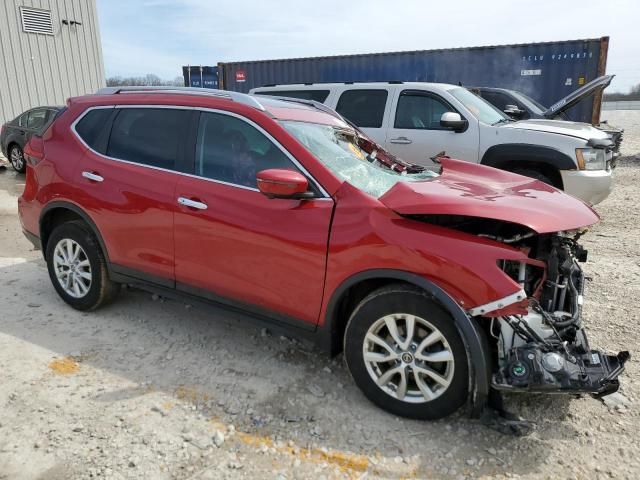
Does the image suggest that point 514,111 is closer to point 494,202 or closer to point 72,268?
point 494,202

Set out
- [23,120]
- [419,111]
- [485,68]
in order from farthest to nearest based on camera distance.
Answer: [485,68] → [23,120] → [419,111]

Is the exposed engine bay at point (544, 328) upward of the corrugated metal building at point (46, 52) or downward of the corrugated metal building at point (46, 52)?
downward

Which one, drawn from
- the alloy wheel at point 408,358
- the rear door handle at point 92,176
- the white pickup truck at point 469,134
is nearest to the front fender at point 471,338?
the alloy wheel at point 408,358

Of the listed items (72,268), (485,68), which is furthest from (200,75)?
(72,268)

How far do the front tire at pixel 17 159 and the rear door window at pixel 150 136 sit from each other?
954cm

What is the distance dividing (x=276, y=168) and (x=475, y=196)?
118 cm

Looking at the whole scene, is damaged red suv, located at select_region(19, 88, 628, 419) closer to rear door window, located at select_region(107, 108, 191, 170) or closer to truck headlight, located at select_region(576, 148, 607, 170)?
rear door window, located at select_region(107, 108, 191, 170)

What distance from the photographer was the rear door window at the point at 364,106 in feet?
23.9

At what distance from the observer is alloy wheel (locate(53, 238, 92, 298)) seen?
404cm

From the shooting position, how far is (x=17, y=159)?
464 inches

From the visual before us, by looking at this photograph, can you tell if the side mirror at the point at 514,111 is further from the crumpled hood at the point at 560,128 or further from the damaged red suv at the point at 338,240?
the damaged red suv at the point at 338,240

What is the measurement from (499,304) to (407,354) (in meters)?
0.56

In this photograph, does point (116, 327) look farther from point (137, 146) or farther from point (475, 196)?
point (475, 196)

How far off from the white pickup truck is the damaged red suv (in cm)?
294
